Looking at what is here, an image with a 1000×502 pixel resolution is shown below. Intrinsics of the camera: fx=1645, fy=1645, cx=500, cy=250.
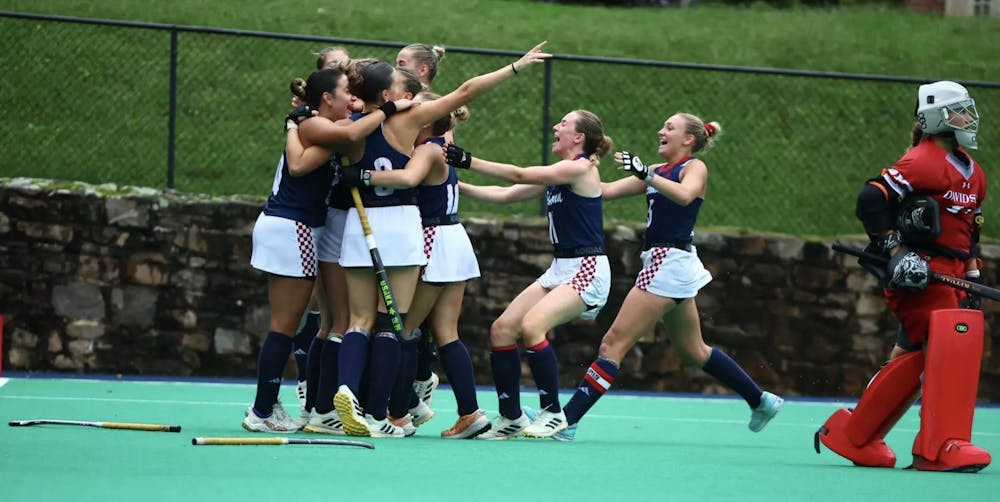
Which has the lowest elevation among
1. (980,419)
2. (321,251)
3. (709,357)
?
(980,419)

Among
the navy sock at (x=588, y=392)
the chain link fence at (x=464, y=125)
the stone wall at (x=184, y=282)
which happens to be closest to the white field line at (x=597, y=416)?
the navy sock at (x=588, y=392)

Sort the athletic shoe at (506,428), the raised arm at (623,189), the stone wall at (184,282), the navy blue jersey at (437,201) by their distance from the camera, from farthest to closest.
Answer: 1. the stone wall at (184,282)
2. the raised arm at (623,189)
3. the athletic shoe at (506,428)
4. the navy blue jersey at (437,201)

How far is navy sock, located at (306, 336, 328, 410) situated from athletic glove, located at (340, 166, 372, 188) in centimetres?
103

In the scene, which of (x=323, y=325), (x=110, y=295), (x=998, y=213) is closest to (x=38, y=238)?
(x=110, y=295)

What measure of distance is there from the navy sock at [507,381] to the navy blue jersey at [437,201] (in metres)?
0.82

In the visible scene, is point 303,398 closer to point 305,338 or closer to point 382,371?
→ point 305,338

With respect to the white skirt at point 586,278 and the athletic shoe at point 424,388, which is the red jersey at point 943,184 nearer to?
the white skirt at point 586,278

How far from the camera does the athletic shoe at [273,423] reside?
8688mm

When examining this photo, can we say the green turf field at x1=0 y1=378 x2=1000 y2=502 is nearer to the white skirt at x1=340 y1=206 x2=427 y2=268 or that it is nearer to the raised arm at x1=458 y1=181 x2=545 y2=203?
the white skirt at x1=340 y1=206 x2=427 y2=268

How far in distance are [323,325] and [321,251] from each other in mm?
498


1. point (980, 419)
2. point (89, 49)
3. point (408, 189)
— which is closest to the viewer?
point (408, 189)

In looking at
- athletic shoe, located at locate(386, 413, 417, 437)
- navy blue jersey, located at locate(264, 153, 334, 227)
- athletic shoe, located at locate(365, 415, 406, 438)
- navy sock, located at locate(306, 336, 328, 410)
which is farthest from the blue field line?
athletic shoe, located at locate(365, 415, 406, 438)

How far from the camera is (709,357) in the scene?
32.2 ft

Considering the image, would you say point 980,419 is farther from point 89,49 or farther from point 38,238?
point 89,49
